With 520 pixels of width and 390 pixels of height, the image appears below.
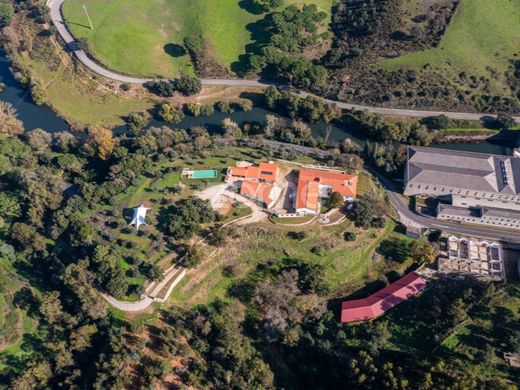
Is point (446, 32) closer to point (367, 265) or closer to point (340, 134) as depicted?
point (340, 134)

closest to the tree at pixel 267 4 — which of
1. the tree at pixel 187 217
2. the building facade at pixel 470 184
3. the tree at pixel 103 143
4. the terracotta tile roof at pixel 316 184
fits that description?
the terracotta tile roof at pixel 316 184

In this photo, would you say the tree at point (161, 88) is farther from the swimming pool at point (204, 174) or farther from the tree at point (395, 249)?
the tree at point (395, 249)

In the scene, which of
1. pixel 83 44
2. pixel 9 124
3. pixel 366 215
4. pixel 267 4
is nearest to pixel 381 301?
pixel 366 215

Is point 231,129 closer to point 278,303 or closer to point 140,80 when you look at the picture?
point 140,80

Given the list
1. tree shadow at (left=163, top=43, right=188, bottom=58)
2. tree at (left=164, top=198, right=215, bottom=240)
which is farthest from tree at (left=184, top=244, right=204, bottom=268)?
tree shadow at (left=163, top=43, right=188, bottom=58)

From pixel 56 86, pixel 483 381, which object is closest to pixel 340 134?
pixel 483 381
